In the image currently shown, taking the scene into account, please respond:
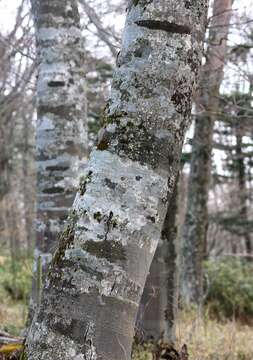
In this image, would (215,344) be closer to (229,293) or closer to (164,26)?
(164,26)

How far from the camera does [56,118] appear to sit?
176 inches

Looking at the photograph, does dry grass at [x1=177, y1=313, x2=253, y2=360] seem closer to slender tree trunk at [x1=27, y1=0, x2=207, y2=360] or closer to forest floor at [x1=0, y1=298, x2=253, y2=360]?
forest floor at [x1=0, y1=298, x2=253, y2=360]

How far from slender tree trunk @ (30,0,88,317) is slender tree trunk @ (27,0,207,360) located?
2.52m

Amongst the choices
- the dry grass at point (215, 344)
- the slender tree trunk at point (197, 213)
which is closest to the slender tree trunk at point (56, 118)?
the dry grass at point (215, 344)

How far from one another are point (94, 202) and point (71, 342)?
50 centimetres

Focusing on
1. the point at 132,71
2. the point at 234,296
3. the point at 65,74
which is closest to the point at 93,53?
the point at 65,74

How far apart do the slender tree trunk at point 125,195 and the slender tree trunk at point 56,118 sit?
2.52 metres

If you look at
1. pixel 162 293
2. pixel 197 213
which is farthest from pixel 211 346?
pixel 197 213

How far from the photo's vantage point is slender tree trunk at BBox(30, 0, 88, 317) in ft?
14.7

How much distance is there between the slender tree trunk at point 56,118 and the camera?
448 centimetres

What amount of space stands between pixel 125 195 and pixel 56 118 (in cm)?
276

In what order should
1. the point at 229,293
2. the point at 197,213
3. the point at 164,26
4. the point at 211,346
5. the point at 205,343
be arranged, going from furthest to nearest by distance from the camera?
the point at 229,293
the point at 197,213
the point at 205,343
the point at 211,346
the point at 164,26

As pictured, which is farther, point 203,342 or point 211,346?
point 203,342

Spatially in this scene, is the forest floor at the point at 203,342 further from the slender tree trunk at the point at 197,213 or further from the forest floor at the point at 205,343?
the slender tree trunk at the point at 197,213
